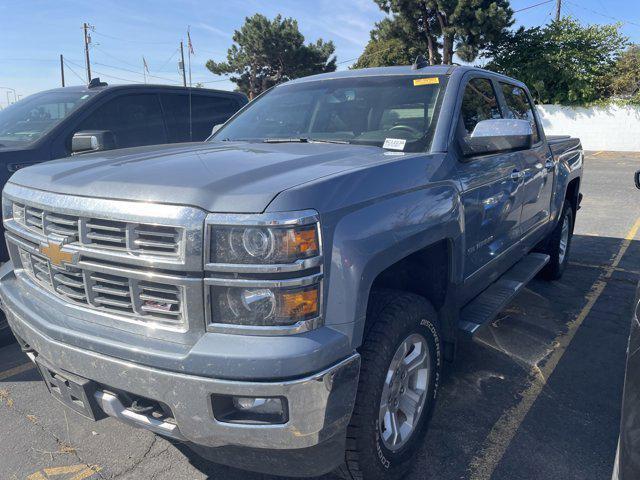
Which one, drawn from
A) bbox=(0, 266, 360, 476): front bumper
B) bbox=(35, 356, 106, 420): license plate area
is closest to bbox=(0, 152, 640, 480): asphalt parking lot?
bbox=(35, 356, 106, 420): license plate area

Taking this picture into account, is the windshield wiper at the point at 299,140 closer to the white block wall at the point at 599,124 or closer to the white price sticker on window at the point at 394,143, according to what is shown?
the white price sticker on window at the point at 394,143

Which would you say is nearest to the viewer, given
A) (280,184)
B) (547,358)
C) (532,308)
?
(280,184)

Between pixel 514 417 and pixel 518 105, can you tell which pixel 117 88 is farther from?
pixel 514 417

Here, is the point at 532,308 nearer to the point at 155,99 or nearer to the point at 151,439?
the point at 151,439

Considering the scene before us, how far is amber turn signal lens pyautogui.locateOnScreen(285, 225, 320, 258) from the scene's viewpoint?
180 cm

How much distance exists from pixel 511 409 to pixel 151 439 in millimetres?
2150

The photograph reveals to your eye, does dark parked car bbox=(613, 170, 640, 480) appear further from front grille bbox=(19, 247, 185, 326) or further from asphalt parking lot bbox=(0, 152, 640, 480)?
front grille bbox=(19, 247, 185, 326)

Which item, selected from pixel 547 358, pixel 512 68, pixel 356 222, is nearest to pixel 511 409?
pixel 547 358

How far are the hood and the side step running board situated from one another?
1238 mm

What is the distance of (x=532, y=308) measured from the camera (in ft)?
15.9

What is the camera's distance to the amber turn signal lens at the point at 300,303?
182cm

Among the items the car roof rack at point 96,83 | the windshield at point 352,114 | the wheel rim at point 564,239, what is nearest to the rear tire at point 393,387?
the windshield at point 352,114

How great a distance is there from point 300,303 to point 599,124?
26847mm

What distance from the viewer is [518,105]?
4.63m
